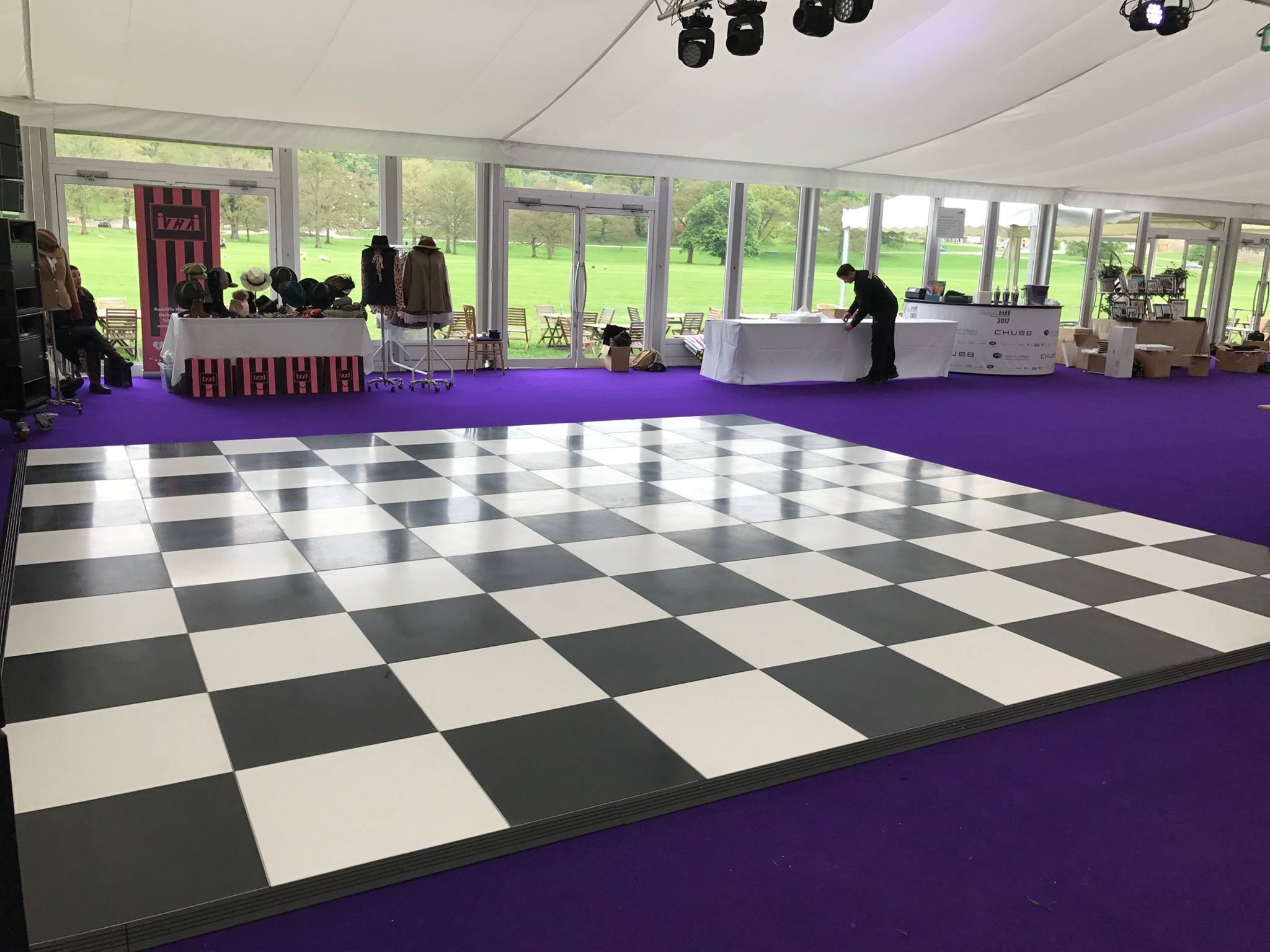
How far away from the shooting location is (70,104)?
925 cm

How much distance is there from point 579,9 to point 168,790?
23.1 ft

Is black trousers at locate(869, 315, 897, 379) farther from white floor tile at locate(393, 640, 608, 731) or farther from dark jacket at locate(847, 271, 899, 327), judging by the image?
white floor tile at locate(393, 640, 608, 731)

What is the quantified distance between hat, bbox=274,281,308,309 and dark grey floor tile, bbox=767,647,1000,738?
7.43 metres

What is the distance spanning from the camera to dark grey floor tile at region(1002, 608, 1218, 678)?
336 cm

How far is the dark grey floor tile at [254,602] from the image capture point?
3.47 m

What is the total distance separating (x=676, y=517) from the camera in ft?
16.7

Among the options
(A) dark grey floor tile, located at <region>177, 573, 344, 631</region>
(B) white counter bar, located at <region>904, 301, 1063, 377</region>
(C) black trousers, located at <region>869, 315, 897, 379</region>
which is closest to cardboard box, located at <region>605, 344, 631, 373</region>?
(C) black trousers, located at <region>869, 315, 897, 379</region>

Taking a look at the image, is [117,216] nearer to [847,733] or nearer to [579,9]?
[579,9]

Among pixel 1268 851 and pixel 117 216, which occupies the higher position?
pixel 117 216

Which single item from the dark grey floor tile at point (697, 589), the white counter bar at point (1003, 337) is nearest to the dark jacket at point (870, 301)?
the white counter bar at point (1003, 337)

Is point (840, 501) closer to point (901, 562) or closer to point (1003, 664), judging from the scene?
point (901, 562)

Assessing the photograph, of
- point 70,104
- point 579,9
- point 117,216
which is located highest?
point 579,9

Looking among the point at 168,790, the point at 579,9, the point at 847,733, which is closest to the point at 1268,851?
the point at 847,733

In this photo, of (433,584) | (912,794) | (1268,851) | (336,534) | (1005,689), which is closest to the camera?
(1268,851)
